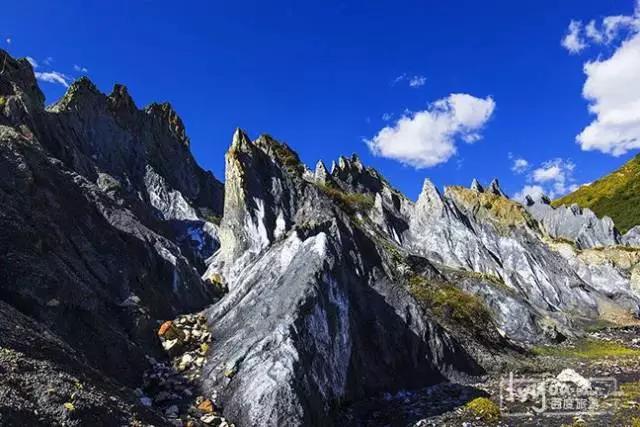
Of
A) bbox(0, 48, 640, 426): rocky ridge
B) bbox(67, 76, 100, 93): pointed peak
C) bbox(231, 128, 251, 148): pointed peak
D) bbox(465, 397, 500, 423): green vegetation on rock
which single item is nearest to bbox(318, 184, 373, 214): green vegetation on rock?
bbox(0, 48, 640, 426): rocky ridge

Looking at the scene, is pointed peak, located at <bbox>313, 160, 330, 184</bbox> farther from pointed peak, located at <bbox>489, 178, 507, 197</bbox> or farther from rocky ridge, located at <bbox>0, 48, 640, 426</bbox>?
pointed peak, located at <bbox>489, 178, 507, 197</bbox>

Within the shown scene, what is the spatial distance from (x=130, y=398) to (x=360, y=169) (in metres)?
69.4

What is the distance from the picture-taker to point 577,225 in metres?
114

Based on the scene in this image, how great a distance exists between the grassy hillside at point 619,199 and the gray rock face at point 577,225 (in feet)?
122

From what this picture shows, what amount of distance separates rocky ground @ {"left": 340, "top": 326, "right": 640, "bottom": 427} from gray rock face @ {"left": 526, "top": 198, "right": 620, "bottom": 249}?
243 ft

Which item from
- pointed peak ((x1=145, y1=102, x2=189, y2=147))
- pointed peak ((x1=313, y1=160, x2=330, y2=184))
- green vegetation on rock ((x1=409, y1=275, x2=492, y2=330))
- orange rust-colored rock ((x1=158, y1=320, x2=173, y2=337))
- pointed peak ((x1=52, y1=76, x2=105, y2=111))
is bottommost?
orange rust-colored rock ((x1=158, y1=320, x2=173, y2=337))

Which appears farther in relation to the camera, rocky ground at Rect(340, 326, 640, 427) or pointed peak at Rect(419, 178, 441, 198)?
pointed peak at Rect(419, 178, 441, 198)

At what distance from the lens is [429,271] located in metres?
47.8

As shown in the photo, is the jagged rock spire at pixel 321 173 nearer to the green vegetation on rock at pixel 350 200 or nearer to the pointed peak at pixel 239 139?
the green vegetation on rock at pixel 350 200

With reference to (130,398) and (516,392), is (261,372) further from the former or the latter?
(516,392)

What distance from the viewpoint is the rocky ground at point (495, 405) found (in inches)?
911

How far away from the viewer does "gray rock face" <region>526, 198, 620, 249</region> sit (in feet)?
355

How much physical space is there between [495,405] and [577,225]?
101793 millimetres

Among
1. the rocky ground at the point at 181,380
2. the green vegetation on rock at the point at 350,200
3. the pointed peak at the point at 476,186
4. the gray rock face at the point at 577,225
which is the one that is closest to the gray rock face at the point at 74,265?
the rocky ground at the point at 181,380
